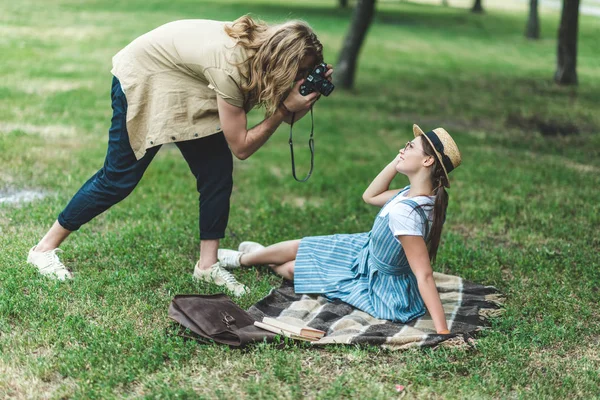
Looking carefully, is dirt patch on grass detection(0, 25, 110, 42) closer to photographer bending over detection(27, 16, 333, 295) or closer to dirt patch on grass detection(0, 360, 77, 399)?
photographer bending over detection(27, 16, 333, 295)

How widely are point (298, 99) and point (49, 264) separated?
6.50 ft

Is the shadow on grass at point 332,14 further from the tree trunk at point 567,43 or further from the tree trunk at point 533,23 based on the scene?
the tree trunk at point 567,43

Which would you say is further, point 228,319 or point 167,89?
point 167,89

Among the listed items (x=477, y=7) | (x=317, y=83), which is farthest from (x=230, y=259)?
(x=477, y=7)

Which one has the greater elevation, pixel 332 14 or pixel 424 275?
pixel 424 275

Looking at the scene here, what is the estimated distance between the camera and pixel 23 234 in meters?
5.45

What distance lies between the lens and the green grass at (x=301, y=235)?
12.0 feet

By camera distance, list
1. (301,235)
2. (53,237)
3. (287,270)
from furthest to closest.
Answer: (301,235) → (287,270) → (53,237)

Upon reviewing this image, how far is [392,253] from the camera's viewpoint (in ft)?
14.6

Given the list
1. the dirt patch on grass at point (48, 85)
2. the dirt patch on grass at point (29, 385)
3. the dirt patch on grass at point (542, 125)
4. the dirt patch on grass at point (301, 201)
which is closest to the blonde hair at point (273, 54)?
the dirt patch on grass at point (29, 385)

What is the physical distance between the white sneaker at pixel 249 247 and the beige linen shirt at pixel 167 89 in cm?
112

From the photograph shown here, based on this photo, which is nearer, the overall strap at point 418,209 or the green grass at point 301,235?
the green grass at point 301,235

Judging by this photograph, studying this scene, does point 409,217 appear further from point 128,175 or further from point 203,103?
point 128,175

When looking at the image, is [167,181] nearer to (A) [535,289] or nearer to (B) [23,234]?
(B) [23,234]
